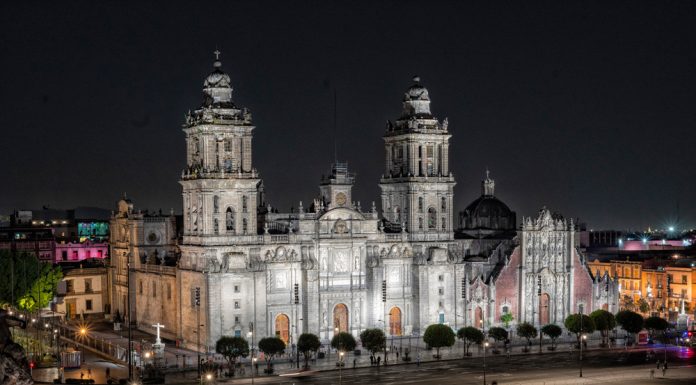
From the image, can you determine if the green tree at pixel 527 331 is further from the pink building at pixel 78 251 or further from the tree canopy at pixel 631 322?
the pink building at pixel 78 251

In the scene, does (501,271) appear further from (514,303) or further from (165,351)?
(165,351)

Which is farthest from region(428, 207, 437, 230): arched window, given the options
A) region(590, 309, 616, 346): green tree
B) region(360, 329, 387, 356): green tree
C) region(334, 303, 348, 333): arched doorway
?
region(360, 329, 387, 356): green tree

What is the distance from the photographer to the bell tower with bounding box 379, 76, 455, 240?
120125 millimetres

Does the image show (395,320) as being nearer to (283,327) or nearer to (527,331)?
(283,327)

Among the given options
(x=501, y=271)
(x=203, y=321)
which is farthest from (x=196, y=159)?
(x=501, y=271)

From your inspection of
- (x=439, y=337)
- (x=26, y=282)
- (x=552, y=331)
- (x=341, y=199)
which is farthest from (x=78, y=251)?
(x=552, y=331)

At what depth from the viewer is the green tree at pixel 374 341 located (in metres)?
101

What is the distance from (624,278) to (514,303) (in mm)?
31181

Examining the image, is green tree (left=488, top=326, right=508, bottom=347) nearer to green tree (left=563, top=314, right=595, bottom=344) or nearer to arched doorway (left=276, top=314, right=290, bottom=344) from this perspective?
green tree (left=563, top=314, right=595, bottom=344)

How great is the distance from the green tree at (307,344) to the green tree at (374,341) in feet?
15.1

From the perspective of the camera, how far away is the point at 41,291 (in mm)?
112188

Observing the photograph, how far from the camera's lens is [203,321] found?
105938 millimetres

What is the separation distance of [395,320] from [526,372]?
25.8 meters

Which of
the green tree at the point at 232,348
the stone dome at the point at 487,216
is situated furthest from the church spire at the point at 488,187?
the green tree at the point at 232,348
